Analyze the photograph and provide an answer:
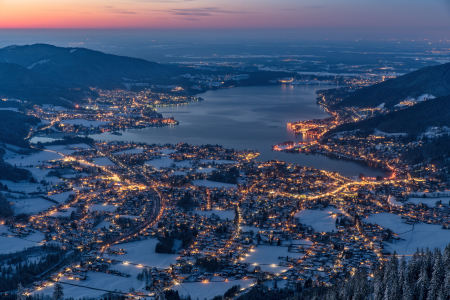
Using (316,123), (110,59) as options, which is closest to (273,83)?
(110,59)

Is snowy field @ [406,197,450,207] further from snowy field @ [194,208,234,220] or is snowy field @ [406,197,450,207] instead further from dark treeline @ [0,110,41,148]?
dark treeline @ [0,110,41,148]

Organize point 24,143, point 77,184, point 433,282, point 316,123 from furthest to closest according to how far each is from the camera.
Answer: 1. point 316,123
2. point 24,143
3. point 77,184
4. point 433,282

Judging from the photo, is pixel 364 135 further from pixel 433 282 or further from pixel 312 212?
pixel 433 282

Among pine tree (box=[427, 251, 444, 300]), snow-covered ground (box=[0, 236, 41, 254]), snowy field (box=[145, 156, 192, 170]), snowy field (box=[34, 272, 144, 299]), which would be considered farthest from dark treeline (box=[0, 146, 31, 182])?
pine tree (box=[427, 251, 444, 300])

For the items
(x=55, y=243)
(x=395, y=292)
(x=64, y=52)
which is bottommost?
(x=55, y=243)

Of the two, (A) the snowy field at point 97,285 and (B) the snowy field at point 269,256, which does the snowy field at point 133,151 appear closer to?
(B) the snowy field at point 269,256

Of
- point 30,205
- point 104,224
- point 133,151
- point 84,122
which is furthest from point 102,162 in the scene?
point 84,122

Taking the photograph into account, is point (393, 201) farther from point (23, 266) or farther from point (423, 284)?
point (23, 266)
